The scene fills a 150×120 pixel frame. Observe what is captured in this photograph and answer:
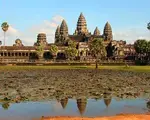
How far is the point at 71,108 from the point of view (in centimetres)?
2534

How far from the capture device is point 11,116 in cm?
2170

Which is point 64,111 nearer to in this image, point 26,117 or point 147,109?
point 26,117

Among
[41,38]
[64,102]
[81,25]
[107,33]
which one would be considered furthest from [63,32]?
[64,102]

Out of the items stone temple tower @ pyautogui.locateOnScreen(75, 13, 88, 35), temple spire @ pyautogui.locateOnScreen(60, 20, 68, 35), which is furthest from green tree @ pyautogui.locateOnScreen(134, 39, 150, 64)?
temple spire @ pyautogui.locateOnScreen(60, 20, 68, 35)

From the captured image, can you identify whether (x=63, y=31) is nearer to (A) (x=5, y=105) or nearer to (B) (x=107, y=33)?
(B) (x=107, y=33)

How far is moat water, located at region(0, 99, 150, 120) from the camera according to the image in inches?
885

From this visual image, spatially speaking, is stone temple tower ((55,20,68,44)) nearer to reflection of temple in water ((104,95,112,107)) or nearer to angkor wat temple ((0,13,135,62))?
angkor wat temple ((0,13,135,62))

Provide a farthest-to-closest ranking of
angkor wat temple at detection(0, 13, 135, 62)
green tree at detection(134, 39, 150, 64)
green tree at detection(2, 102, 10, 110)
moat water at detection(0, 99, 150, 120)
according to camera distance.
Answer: angkor wat temple at detection(0, 13, 135, 62) → green tree at detection(134, 39, 150, 64) → green tree at detection(2, 102, 10, 110) → moat water at detection(0, 99, 150, 120)

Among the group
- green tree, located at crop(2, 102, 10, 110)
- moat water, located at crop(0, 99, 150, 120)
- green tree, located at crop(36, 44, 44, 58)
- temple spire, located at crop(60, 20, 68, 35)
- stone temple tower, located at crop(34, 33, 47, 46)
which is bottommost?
moat water, located at crop(0, 99, 150, 120)

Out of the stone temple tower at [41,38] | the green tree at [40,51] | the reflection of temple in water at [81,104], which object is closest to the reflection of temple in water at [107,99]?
the reflection of temple in water at [81,104]

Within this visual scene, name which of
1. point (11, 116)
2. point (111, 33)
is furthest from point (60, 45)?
point (11, 116)

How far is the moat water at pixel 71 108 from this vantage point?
22472 millimetres

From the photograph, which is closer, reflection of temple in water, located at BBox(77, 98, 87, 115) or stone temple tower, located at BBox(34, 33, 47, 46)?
reflection of temple in water, located at BBox(77, 98, 87, 115)

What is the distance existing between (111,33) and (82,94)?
16270cm
